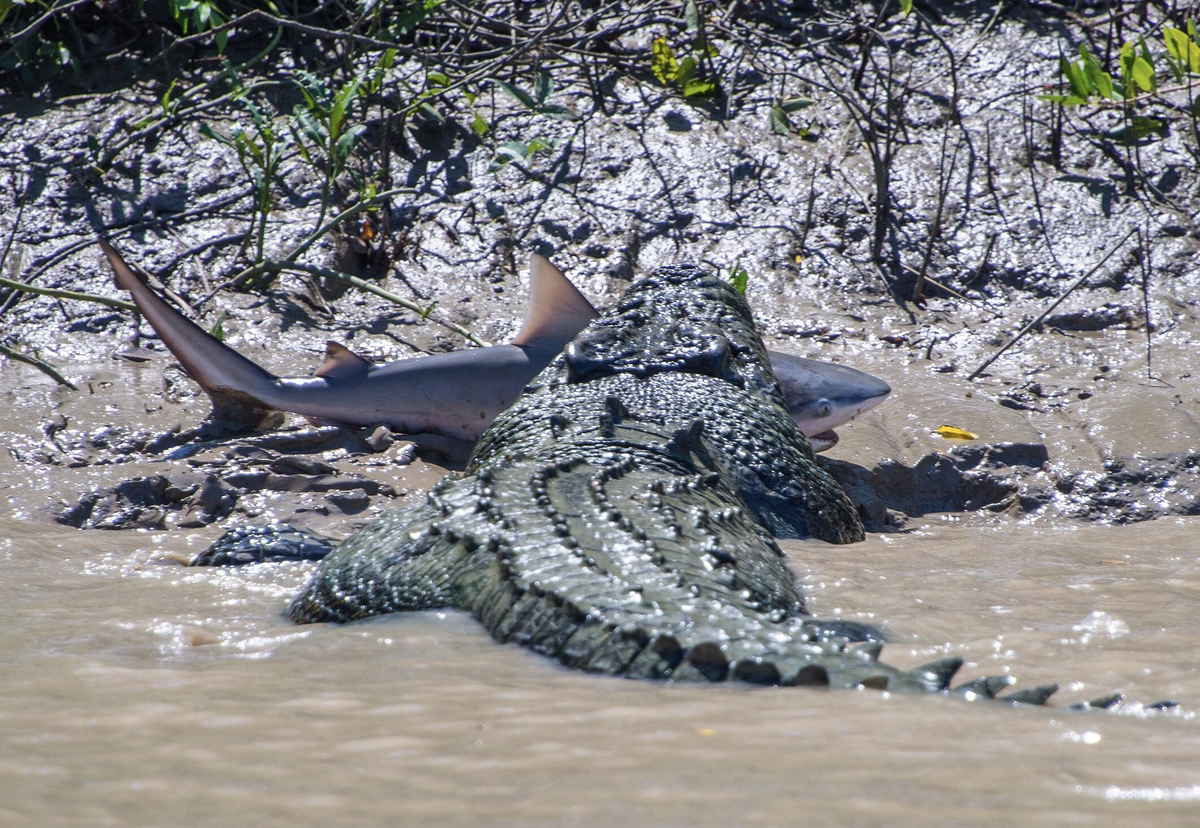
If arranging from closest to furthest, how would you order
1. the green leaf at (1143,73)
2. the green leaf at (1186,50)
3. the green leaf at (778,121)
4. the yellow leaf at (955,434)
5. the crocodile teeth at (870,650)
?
the crocodile teeth at (870,650) → the yellow leaf at (955,434) → the green leaf at (1186,50) → the green leaf at (1143,73) → the green leaf at (778,121)

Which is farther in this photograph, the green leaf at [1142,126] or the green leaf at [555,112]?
the green leaf at [555,112]

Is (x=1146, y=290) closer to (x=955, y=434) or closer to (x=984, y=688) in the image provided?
(x=955, y=434)

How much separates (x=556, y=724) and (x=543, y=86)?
5576 millimetres

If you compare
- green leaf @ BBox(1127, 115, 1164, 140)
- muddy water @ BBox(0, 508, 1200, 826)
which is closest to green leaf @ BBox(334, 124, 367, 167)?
muddy water @ BBox(0, 508, 1200, 826)

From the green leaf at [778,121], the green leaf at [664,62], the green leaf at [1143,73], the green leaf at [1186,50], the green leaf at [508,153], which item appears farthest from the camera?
the green leaf at [664,62]

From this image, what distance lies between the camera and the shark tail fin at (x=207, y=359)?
4418mm

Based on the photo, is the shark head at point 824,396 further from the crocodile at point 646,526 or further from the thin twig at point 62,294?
the thin twig at point 62,294

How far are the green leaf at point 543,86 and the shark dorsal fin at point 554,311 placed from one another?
228 cm

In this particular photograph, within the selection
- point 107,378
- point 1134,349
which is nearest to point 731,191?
point 1134,349

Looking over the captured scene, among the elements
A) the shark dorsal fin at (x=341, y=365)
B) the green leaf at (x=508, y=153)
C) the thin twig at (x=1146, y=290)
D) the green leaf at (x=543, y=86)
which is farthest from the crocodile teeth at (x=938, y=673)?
the green leaf at (x=543, y=86)

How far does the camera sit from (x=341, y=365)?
4617 mm

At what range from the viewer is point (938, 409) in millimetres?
4758

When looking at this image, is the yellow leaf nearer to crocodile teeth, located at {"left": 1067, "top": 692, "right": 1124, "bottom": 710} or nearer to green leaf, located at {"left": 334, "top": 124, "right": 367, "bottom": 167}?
crocodile teeth, located at {"left": 1067, "top": 692, "right": 1124, "bottom": 710}

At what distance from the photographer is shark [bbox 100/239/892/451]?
4.46 meters
